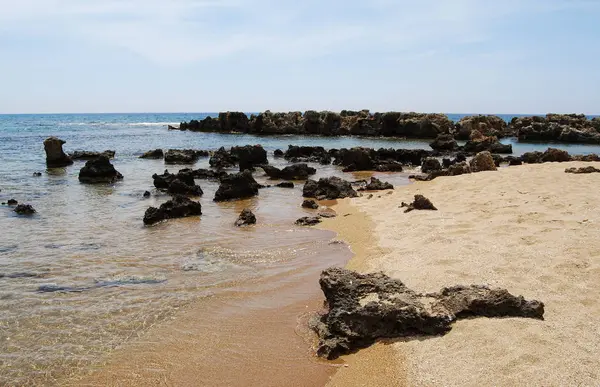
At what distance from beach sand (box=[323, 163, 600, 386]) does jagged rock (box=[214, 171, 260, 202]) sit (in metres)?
5.99

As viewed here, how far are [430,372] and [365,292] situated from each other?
155 centimetres

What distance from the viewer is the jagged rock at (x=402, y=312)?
529 centimetres

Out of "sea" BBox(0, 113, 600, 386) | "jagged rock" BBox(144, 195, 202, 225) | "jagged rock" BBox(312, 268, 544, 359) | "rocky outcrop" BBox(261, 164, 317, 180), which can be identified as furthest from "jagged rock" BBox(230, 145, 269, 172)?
"jagged rock" BBox(312, 268, 544, 359)

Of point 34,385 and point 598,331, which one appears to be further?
point 34,385

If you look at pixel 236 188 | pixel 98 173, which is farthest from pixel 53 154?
pixel 236 188

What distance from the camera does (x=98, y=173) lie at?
23.2 meters

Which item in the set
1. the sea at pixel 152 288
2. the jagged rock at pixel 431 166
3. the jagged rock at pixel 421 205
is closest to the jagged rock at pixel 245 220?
the sea at pixel 152 288

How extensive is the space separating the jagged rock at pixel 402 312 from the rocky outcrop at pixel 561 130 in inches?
2202

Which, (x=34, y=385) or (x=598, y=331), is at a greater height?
(x=598, y=331)

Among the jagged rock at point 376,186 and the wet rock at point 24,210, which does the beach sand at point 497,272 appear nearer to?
the jagged rock at point 376,186

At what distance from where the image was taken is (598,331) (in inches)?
186

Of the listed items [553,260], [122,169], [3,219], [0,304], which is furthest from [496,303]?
[122,169]

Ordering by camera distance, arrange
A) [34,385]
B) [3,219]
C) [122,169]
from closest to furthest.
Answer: [34,385]
[3,219]
[122,169]

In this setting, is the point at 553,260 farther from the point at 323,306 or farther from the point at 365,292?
the point at 323,306
